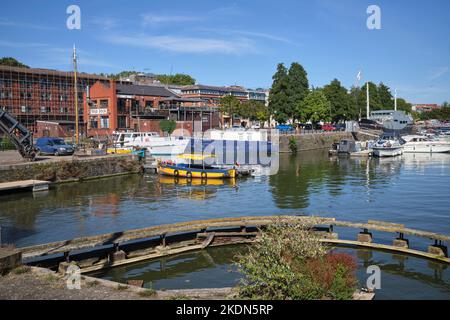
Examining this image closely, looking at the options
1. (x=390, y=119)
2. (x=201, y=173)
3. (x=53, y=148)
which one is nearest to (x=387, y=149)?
(x=201, y=173)

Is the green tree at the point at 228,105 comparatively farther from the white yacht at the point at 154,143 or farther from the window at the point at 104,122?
the white yacht at the point at 154,143

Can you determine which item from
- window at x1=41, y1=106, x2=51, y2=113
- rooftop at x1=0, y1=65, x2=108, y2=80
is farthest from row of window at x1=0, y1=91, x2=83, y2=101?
rooftop at x1=0, y1=65, x2=108, y2=80

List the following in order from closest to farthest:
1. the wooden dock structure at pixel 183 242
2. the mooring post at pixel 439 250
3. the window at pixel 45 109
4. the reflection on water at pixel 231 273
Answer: the reflection on water at pixel 231 273 → the wooden dock structure at pixel 183 242 → the mooring post at pixel 439 250 → the window at pixel 45 109

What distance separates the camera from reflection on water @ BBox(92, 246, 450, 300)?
15812mm

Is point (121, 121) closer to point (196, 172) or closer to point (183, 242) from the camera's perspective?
point (196, 172)

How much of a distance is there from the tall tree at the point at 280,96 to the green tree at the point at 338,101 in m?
22.5

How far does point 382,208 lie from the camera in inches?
1168

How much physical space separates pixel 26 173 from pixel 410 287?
34.3m

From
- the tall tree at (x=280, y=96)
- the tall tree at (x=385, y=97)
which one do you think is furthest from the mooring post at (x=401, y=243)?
the tall tree at (x=385, y=97)

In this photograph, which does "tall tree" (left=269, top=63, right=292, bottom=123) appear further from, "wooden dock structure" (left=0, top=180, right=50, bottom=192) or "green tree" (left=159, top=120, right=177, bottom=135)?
"wooden dock structure" (left=0, top=180, right=50, bottom=192)

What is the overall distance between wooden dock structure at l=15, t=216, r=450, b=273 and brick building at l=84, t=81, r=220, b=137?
5619cm

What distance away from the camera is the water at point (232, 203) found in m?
24.0

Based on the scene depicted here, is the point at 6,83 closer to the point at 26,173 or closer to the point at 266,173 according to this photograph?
the point at 26,173

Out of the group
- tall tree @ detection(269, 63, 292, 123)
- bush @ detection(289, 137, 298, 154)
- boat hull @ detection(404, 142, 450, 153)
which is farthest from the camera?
tall tree @ detection(269, 63, 292, 123)
